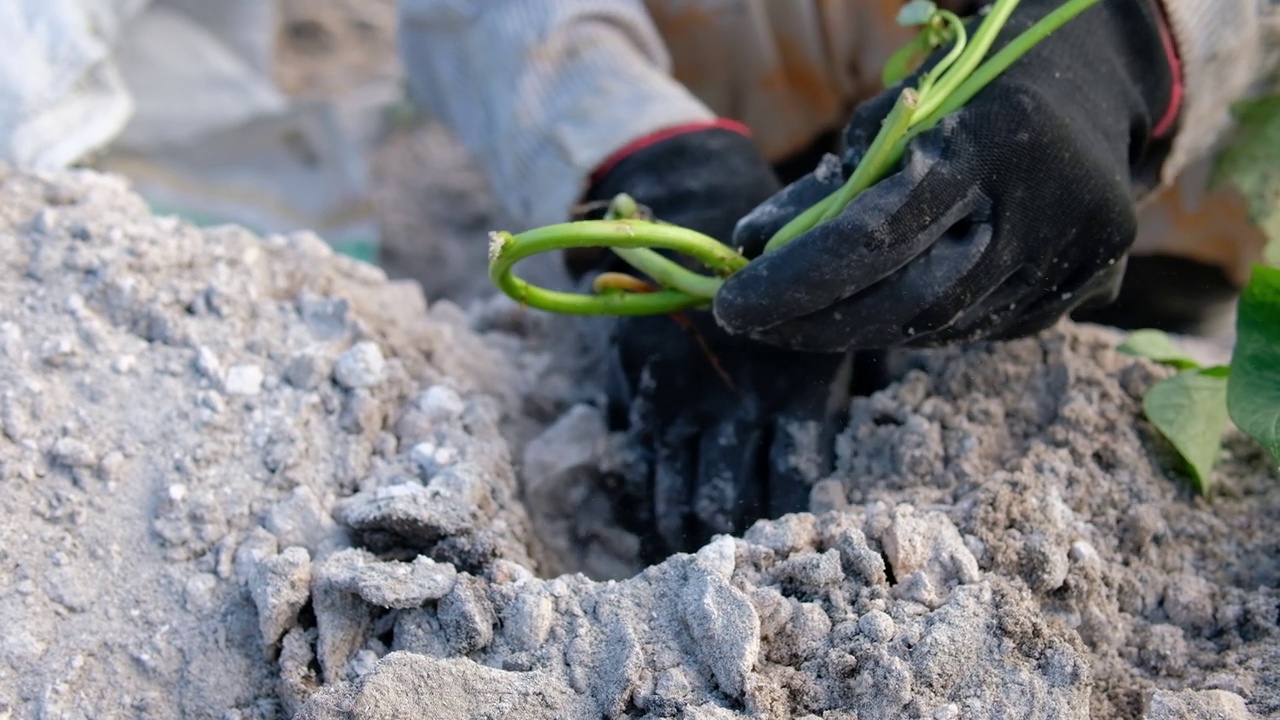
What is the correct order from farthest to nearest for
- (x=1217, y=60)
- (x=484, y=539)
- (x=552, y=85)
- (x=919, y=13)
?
(x=552, y=85), (x=1217, y=60), (x=919, y=13), (x=484, y=539)

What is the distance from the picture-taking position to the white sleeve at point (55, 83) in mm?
1529

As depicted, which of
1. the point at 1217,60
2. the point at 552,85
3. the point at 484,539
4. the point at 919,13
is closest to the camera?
the point at 484,539

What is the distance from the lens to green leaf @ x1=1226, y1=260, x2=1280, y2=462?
2.94 ft

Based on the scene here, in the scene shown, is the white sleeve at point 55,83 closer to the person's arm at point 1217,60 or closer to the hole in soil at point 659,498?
the hole in soil at point 659,498

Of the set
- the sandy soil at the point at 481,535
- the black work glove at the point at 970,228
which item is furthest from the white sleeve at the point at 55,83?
the black work glove at the point at 970,228

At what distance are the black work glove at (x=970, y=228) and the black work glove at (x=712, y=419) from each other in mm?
122

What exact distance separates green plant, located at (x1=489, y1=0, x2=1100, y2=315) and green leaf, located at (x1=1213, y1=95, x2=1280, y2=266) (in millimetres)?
583

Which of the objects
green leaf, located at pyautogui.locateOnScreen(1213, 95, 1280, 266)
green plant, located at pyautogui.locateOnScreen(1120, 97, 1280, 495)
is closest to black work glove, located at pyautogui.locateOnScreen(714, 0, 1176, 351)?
green plant, located at pyautogui.locateOnScreen(1120, 97, 1280, 495)

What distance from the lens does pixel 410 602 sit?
81 cm

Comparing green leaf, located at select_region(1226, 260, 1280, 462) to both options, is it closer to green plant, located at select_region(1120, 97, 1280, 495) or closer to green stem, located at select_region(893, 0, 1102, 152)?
green plant, located at select_region(1120, 97, 1280, 495)

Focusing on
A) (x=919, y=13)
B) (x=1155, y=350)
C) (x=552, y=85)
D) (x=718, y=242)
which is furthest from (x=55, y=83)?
(x=1155, y=350)

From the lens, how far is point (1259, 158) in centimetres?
138

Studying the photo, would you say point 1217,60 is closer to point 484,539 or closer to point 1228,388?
point 1228,388

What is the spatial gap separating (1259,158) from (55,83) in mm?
1728
